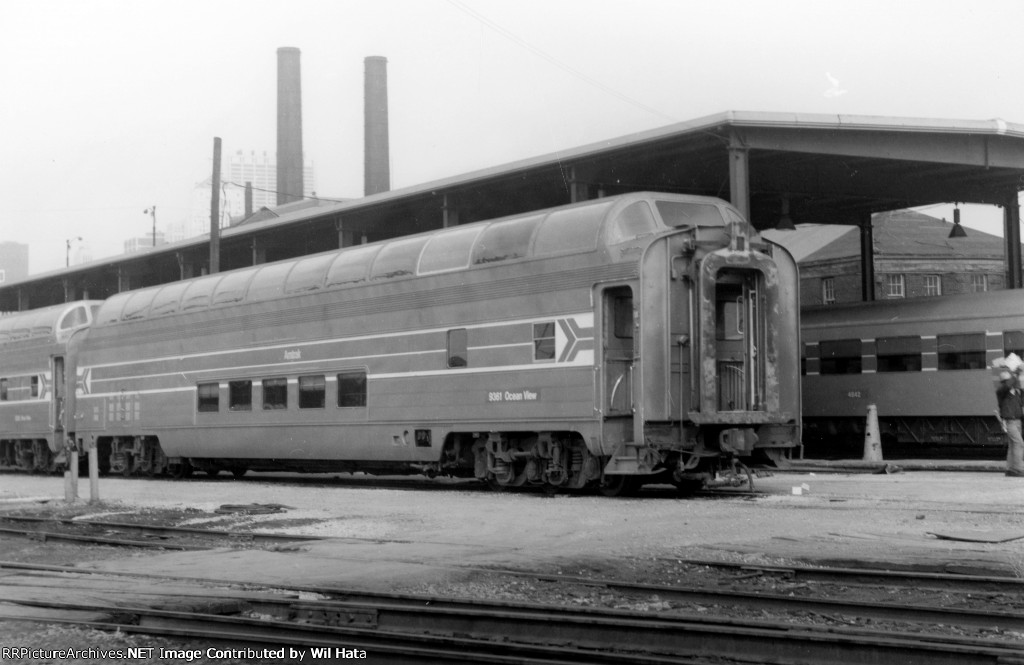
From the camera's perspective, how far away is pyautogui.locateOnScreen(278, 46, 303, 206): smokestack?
190ft

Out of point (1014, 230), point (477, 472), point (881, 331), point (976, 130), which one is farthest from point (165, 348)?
point (1014, 230)

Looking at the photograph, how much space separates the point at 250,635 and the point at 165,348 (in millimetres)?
18051

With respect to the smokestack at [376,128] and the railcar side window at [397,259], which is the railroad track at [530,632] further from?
the smokestack at [376,128]

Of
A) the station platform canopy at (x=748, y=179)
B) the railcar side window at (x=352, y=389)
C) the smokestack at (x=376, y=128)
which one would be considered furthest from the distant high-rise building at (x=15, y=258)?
the railcar side window at (x=352, y=389)

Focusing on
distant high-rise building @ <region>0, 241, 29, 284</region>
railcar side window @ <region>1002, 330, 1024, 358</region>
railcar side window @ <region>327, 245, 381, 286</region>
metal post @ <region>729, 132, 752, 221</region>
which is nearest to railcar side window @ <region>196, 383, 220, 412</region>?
railcar side window @ <region>327, 245, 381, 286</region>

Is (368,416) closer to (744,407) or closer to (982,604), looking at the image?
(744,407)

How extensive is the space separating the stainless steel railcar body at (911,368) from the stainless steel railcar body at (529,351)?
10687mm

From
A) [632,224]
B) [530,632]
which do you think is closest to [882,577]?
[530,632]

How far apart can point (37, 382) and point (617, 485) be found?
1772cm

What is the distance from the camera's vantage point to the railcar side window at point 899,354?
26.5 m

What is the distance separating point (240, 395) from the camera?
22266mm

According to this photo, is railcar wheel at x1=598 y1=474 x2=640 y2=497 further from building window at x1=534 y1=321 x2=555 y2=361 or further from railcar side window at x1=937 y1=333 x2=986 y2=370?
railcar side window at x1=937 y1=333 x2=986 y2=370

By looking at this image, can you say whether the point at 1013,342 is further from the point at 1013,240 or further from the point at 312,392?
the point at 312,392

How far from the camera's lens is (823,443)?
30.0 metres
